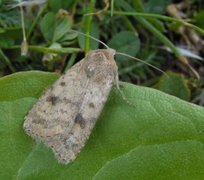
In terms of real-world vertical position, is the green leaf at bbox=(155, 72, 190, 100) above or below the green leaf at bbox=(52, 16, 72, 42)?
below

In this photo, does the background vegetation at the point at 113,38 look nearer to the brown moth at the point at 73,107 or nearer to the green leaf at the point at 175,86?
the green leaf at the point at 175,86

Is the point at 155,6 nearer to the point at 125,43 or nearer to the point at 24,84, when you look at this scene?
the point at 125,43

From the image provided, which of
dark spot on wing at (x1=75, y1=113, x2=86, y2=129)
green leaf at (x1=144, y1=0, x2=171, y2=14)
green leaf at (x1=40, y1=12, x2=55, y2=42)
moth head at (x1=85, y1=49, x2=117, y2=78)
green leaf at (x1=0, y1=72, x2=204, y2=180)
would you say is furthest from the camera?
green leaf at (x1=144, y1=0, x2=171, y2=14)

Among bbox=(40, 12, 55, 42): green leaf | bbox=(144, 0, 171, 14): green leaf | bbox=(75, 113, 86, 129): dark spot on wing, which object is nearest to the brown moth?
bbox=(75, 113, 86, 129): dark spot on wing

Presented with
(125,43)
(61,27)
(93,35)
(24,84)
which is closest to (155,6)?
(125,43)

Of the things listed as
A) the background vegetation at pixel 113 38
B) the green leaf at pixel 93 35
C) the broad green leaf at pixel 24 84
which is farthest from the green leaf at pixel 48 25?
the broad green leaf at pixel 24 84

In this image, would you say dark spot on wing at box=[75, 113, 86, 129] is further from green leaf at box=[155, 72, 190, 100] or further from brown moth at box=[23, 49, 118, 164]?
green leaf at box=[155, 72, 190, 100]

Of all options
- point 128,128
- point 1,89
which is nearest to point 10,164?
point 1,89
